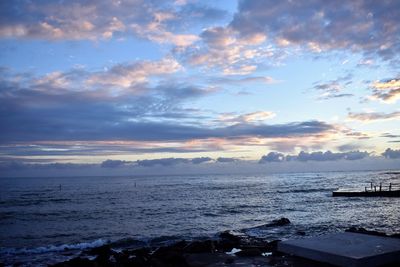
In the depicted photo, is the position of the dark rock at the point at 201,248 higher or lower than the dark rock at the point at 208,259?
lower

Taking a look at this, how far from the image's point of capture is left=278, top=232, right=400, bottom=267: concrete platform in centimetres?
941

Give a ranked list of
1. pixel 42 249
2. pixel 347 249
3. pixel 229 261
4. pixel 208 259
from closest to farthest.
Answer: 1. pixel 347 249
2. pixel 229 261
3. pixel 208 259
4. pixel 42 249

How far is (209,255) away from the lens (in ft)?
45.1

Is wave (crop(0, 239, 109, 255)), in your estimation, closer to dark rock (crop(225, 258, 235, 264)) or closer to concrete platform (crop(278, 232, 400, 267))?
dark rock (crop(225, 258, 235, 264))

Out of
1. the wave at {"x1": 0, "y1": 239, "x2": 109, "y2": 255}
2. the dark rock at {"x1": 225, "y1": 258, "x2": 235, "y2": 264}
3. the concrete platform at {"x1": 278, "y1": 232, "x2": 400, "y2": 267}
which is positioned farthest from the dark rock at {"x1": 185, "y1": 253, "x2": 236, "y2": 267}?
the wave at {"x1": 0, "y1": 239, "x2": 109, "y2": 255}

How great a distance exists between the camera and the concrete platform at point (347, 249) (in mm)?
9406

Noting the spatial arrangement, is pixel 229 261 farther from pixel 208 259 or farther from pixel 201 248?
pixel 201 248

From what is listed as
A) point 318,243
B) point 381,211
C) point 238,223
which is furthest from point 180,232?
point 381,211

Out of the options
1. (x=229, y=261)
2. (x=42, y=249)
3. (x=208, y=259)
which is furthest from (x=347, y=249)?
(x=42, y=249)

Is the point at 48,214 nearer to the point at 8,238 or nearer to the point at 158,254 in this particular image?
the point at 8,238

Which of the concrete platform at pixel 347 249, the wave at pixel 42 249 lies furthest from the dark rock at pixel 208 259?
the wave at pixel 42 249

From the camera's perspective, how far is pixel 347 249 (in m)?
10.2

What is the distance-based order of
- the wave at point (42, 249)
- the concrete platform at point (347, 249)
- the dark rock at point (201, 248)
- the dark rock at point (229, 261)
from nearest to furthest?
1. the concrete platform at point (347, 249)
2. the dark rock at point (229, 261)
3. the dark rock at point (201, 248)
4. the wave at point (42, 249)

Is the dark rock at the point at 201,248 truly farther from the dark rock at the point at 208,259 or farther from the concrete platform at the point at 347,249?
the concrete platform at the point at 347,249
